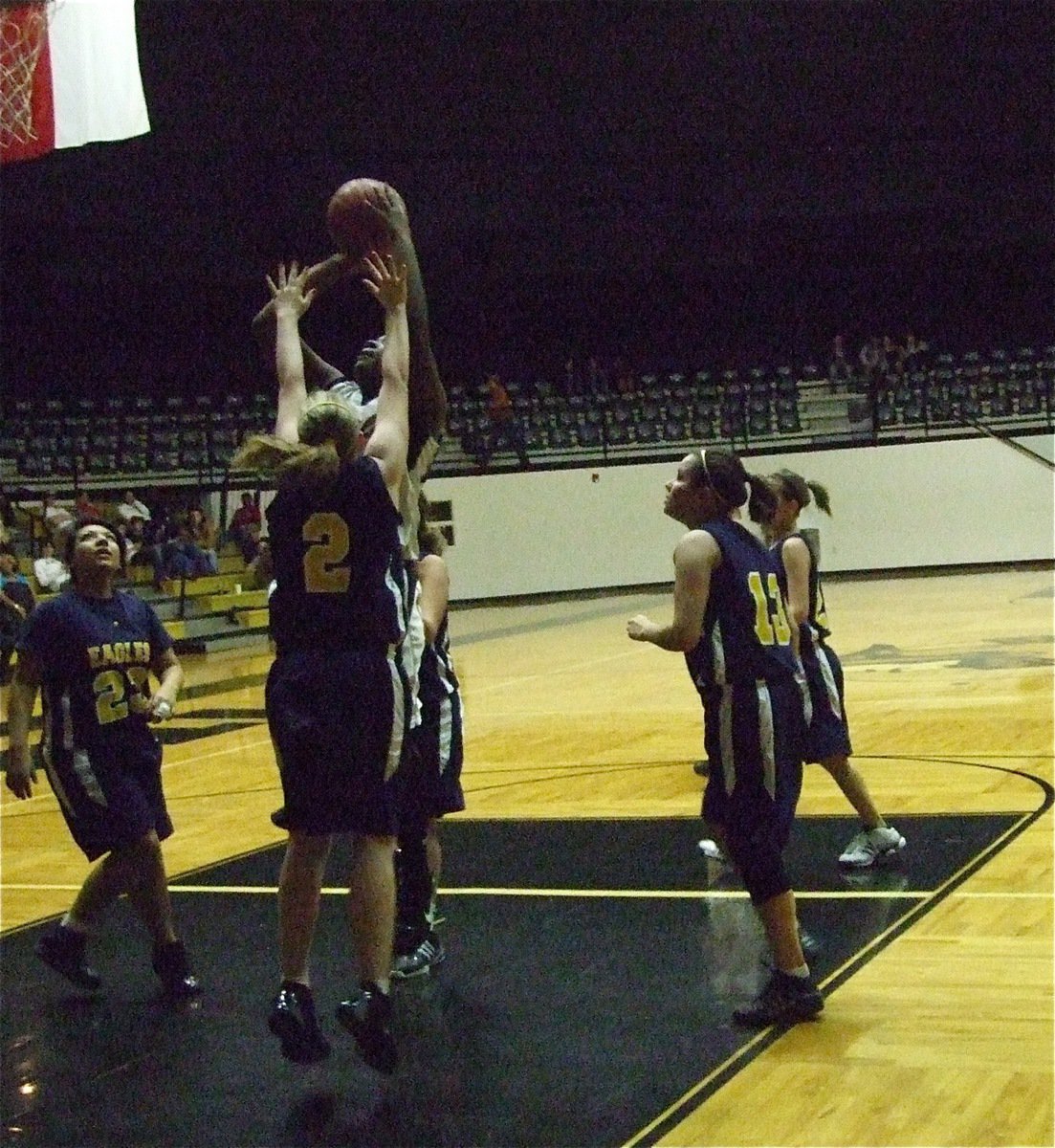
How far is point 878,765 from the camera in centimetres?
810

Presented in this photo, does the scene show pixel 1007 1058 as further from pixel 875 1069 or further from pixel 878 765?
pixel 878 765

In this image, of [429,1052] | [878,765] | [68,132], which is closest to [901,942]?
[429,1052]

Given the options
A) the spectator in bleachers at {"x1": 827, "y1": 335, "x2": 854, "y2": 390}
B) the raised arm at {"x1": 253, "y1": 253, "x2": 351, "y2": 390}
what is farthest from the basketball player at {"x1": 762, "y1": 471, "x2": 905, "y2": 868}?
the spectator in bleachers at {"x1": 827, "y1": 335, "x2": 854, "y2": 390}

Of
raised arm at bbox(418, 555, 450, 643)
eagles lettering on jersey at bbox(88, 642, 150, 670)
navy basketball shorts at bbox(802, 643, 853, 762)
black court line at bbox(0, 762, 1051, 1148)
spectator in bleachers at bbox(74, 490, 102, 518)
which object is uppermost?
raised arm at bbox(418, 555, 450, 643)

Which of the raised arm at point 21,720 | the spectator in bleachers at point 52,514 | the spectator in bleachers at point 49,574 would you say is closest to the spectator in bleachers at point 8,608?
the spectator in bleachers at point 52,514

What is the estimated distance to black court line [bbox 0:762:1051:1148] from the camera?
11.5 ft

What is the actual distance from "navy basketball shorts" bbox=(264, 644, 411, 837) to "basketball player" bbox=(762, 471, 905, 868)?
240 cm

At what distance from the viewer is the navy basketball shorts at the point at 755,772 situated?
13.4ft

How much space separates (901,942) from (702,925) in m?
0.64

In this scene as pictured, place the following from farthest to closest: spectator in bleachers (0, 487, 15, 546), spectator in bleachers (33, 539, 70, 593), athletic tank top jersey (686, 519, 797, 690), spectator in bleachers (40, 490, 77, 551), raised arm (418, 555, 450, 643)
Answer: spectator in bleachers (0, 487, 15, 546) < spectator in bleachers (33, 539, 70, 593) < spectator in bleachers (40, 490, 77, 551) < raised arm (418, 555, 450, 643) < athletic tank top jersey (686, 519, 797, 690)

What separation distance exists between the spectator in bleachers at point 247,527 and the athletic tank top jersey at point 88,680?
54.1 ft

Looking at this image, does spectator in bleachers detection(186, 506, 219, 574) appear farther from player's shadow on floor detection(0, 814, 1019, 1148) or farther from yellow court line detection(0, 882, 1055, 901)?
yellow court line detection(0, 882, 1055, 901)

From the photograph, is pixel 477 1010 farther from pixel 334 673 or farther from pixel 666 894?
pixel 666 894

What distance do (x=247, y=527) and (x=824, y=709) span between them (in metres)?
16.9
